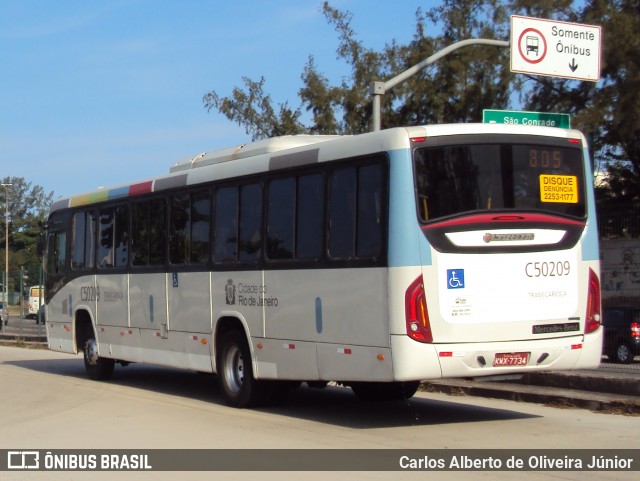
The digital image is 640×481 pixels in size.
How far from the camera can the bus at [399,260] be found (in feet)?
34.6

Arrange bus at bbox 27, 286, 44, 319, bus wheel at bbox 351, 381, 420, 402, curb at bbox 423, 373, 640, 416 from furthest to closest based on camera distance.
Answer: bus at bbox 27, 286, 44, 319
bus wheel at bbox 351, 381, 420, 402
curb at bbox 423, 373, 640, 416

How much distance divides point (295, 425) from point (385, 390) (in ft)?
7.05

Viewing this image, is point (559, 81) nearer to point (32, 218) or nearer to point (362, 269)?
point (362, 269)

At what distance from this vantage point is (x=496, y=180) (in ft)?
35.9

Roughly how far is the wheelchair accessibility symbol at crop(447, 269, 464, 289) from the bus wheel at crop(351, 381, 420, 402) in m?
2.94

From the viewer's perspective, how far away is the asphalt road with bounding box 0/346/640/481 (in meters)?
9.98

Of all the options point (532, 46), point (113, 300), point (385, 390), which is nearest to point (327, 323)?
point (385, 390)

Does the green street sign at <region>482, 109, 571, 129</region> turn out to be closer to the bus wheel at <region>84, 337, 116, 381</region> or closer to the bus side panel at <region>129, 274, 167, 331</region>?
the bus side panel at <region>129, 274, 167, 331</region>

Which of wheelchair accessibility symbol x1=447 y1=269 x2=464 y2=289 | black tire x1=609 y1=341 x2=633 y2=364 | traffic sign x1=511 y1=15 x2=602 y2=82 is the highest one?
traffic sign x1=511 y1=15 x2=602 y2=82

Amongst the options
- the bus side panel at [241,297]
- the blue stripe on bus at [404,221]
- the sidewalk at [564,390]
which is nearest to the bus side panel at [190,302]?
the bus side panel at [241,297]

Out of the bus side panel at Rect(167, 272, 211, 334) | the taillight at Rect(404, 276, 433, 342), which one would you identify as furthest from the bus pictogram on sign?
the taillight at Rect(404, 276, 433, 342)

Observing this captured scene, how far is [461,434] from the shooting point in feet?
35.7

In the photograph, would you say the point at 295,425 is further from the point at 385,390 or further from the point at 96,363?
the point at 96,363

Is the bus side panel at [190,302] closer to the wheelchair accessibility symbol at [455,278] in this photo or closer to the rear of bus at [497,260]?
the rear of bus at [497,260]
